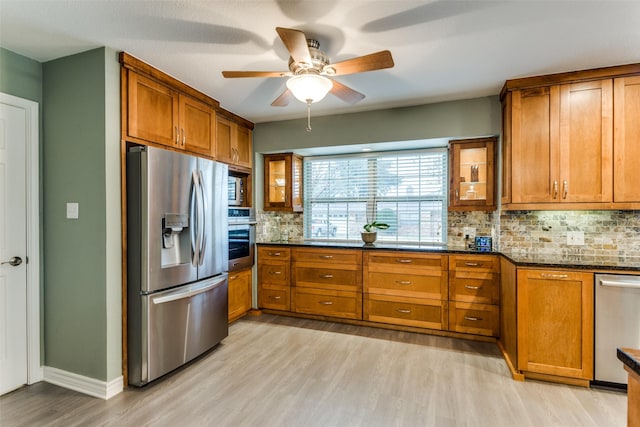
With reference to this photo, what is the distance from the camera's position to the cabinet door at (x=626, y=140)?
2576 millimetres

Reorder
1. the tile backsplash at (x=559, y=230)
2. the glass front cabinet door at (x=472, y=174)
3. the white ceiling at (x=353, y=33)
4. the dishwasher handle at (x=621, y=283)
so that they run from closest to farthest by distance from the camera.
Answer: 1. the white ceiling at (x=353, y=33)
2. the dishwasher handle at (x=621, y=283)
3. the tile backsplash at (x=559, y=230)
4. the glass front cabinet door at (x=472, y=174)

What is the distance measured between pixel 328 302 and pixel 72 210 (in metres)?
2.62

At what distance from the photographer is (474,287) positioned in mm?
3229

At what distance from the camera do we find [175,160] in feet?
8.27

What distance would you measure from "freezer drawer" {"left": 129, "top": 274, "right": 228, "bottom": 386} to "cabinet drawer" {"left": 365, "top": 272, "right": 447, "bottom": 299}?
1655mm

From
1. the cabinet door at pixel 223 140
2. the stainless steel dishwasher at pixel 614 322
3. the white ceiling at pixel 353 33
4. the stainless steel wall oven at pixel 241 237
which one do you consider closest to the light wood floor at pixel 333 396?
the stainless steel dishwasher at pixel 614 322

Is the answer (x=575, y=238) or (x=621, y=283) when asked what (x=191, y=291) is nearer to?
(x=621, y=283)

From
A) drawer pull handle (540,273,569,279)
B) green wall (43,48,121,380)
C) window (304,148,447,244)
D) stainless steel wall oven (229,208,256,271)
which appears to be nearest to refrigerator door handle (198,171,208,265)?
green wall (43,48,121,380)

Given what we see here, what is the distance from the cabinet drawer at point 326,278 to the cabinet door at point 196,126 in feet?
5.67

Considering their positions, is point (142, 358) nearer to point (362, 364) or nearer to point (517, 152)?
point (362, 364)

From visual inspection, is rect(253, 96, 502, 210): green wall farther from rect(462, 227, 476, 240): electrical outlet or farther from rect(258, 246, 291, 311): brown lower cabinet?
rect(462, 227, 476, 240): electrical outlet

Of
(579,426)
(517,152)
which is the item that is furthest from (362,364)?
(517,152)

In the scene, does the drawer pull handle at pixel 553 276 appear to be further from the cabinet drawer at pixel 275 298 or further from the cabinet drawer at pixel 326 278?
the cabinet drawer at pixel 275 298

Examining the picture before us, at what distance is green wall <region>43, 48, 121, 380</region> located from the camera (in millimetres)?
2277
